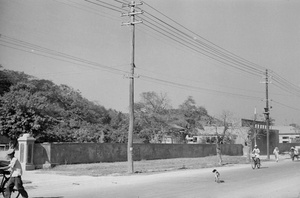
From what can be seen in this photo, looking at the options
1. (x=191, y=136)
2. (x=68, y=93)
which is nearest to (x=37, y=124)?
(x=68, y=93)

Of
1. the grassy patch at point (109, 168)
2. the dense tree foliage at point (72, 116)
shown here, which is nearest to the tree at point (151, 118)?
the dense tree foliage at point (72, 116)

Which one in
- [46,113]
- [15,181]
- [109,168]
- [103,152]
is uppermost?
[46,113]

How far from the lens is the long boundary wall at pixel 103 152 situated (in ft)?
90.0

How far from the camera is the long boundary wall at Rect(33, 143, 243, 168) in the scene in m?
27.4

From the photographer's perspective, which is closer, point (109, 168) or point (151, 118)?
point (109, 168)

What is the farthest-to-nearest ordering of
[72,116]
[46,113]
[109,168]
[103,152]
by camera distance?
1. [72,116]
2. [46,113]
3. [103,152]
4. [109,168]

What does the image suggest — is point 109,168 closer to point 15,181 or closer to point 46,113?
point 46,113

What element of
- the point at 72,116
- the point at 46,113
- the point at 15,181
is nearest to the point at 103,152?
the point at 46,113

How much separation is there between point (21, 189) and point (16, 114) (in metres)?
19.8

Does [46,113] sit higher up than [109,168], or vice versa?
[46,113]

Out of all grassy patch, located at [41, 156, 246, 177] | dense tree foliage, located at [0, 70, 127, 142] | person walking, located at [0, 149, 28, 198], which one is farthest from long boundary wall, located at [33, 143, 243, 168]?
person walking, located at [0, 149, 28, 198]

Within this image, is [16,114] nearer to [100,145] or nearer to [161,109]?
[100,145]

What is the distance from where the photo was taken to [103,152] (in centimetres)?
3403

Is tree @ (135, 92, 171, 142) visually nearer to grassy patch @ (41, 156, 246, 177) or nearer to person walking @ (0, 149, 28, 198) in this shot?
grassy patch @ (41, 156, 246, 177)
